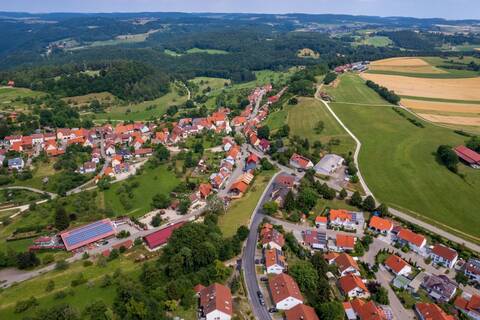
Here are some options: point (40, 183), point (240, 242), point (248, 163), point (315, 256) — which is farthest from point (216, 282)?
point (40, 183)

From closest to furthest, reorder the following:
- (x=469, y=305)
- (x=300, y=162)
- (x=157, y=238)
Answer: (x=469, y=305) → (x=157, y=238) → (x=300, y=162)

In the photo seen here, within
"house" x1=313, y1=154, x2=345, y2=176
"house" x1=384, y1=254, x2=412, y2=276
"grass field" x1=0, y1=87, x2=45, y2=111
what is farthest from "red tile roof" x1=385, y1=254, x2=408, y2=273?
"grass field" x1=0, y1=87, x2=45, y2=111

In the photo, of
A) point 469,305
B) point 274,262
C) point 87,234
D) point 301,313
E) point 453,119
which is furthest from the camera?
point 453,119

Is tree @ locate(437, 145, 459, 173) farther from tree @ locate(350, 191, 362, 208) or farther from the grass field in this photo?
the grass field

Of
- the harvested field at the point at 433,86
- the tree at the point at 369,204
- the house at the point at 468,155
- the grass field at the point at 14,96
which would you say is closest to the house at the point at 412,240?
the tree at the point at 369,204

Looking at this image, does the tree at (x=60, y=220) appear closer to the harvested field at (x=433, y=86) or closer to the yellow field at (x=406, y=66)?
the harvested field at (x=433, y=86)

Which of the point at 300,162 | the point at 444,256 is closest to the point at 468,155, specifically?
the point at 444,256

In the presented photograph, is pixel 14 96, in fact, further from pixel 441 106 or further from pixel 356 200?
pixel 441 106

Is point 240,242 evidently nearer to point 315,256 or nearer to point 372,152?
point 315,256
